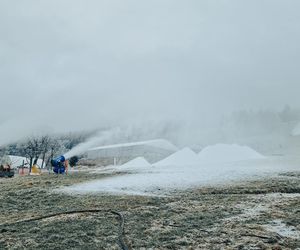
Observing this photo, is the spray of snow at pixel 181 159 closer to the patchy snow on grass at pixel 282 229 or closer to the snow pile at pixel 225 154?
the snow pile at pixel 225 154

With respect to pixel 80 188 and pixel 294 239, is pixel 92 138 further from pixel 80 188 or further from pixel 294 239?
pixel 294 239

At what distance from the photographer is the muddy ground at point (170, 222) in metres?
7.42

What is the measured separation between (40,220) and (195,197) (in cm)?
549

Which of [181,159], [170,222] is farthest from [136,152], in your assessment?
[170,222]

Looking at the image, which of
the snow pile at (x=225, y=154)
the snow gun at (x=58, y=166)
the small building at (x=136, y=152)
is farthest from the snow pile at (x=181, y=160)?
the small building at (x=136, y=152)

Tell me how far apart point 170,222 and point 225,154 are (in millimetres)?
29615

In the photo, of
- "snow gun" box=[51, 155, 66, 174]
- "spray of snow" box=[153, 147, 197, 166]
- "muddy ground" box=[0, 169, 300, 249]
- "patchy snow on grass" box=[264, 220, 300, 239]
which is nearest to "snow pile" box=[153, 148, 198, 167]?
"spray of snow" box=[153, 147, 197, 166]

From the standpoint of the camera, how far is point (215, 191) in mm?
14438

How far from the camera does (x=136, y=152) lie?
2333 inches

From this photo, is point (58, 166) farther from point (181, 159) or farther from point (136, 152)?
point (136, 152)

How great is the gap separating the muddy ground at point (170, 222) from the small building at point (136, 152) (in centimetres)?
Result: 4355

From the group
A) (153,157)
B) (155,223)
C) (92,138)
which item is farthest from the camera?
(92,138)

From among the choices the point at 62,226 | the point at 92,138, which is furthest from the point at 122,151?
the point at 62,226

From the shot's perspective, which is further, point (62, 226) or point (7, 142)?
point (7, 142)
